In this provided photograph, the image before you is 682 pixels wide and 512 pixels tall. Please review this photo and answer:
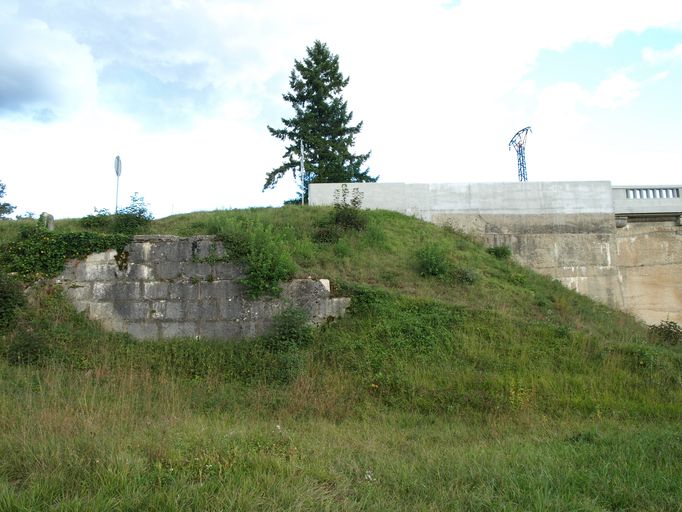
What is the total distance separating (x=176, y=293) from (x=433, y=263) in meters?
5.40

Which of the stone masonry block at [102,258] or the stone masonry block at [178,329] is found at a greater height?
the stone masonry block at [102,258]

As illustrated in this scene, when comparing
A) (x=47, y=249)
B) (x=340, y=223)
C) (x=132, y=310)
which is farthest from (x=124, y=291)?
(x=340, y=223)

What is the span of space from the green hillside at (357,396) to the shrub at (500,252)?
1.39 feet

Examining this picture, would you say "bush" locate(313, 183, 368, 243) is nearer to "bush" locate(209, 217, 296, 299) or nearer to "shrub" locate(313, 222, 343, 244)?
"shrub" locate(313, 222, 343, 244)

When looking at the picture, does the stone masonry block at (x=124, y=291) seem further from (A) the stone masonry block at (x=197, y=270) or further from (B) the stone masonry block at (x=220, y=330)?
(B) the stone masonry block at (x=220, y=330)

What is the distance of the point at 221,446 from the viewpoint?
4.83 meters

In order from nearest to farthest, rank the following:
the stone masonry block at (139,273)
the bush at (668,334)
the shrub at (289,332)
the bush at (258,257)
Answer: the shrub at (289,332), the bush at (258,257), the stone masonry block at (139,273), the bush at (668,334)

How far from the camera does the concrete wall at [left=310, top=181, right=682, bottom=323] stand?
47.1 ft

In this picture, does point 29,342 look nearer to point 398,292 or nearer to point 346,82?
point 398,292

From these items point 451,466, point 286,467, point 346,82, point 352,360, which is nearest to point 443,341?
point 352,360

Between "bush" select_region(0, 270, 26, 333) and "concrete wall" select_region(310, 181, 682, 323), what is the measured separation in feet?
30.1

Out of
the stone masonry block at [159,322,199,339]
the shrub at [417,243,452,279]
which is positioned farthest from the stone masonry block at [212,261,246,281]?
the shrub at [417,243,452,279]

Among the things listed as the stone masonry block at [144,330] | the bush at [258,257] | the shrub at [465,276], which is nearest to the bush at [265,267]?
the bush at [258,257]

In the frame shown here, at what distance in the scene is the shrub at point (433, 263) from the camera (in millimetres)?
11586
